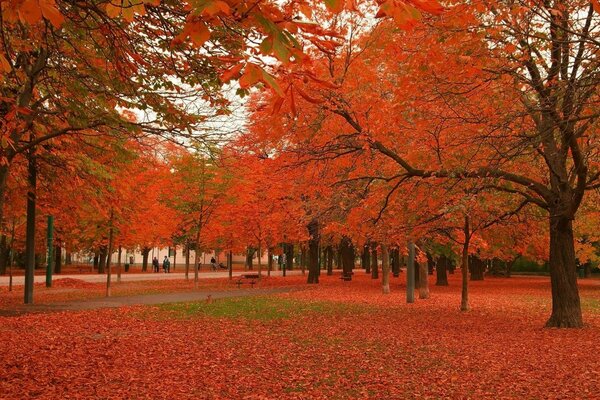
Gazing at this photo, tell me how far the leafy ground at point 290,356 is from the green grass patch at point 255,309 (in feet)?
0.82

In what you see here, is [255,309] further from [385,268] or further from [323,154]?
[385,268]

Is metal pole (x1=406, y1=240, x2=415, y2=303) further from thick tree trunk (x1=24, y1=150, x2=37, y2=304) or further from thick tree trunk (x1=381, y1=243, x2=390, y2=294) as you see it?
thick tree trunk (x1=24, y1=150, x2=37, y2=304)

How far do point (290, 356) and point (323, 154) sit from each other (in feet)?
17.4

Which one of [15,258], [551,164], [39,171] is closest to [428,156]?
[551,164]

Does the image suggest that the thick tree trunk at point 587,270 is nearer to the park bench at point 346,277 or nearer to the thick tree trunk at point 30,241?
the park bench at point 346,277

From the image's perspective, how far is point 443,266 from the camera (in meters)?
34.1

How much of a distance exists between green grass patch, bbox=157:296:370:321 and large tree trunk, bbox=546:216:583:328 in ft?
18.8

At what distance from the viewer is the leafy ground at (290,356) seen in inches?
267

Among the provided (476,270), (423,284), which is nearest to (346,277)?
(476,270)

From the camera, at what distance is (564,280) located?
1259cm

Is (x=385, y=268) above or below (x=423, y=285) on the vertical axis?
above

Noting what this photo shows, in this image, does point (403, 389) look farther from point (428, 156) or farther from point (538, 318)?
point (538, 318)

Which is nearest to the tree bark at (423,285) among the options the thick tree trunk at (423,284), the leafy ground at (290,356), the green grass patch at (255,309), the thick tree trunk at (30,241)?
the thick tree trunk at (423,284)

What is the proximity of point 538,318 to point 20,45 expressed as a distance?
1391 cm
